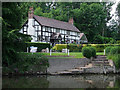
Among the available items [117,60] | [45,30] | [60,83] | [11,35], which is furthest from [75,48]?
[60,83]

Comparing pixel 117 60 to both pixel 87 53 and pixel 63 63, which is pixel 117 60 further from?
pixel 63 63

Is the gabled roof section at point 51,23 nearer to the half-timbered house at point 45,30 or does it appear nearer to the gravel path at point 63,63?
the half-timbered house at point 45,30

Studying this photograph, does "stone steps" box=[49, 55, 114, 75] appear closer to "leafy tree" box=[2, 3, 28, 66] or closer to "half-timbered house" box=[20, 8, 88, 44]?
"leafy tree" box=[2, 3, 28, 66]

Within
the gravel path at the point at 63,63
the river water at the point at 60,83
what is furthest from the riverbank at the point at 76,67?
the river water at the point at 60,83

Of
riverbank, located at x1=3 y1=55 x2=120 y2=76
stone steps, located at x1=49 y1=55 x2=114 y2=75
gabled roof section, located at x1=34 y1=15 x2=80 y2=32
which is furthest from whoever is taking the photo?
gabled roof section, located at x1=34 y1=15 x2=80 y2=32

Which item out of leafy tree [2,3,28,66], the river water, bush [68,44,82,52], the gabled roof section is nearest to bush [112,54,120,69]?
the river water

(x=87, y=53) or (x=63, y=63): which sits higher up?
(x=87, y=53)

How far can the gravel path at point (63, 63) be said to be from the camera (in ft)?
63.8

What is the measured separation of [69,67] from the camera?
2019 cm

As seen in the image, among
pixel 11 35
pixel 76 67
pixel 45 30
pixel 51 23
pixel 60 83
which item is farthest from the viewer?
pixel 51 23

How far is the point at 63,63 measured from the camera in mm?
20047

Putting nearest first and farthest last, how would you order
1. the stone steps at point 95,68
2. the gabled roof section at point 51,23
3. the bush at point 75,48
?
the stone steps at point 95,68, the bush at point 75,48, the gabled roof section at point 51,23

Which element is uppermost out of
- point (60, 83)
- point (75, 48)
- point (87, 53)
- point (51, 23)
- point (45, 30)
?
point (51, 23)

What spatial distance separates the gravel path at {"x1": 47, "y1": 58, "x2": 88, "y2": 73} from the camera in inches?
766
